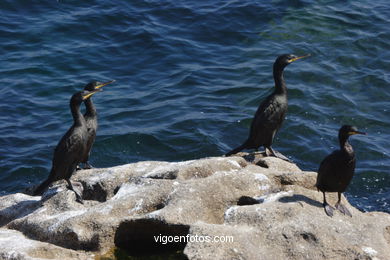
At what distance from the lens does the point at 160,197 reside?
19.6 ft

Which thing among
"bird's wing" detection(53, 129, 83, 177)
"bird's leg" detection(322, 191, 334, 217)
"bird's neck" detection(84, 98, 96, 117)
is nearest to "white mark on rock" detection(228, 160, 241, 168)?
"bird's leg" detection(322, 191, 334, 217)

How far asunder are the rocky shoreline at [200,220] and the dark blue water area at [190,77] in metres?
2.70

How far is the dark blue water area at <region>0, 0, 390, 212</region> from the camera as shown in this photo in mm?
9954

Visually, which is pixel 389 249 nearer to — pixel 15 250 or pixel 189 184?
pixel 189 184

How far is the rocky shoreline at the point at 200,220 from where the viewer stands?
16.8 feet

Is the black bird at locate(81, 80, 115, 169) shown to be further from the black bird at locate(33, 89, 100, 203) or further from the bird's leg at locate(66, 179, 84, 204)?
the bird's leg at locate(66, 179, 84, 204)

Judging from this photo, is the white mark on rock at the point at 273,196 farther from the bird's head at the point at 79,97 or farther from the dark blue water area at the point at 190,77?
the dark blue water area at the point at 190,77

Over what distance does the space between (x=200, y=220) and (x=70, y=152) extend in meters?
2.11

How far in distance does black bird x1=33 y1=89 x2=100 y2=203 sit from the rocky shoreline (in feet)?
0.79

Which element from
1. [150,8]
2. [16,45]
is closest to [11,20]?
[16,45]

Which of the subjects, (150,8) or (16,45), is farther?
(150,8)

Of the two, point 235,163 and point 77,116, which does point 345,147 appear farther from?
point 77,116

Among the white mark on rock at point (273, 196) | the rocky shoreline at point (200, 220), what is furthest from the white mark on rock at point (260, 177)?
the white mark on rock at point (273, 196)

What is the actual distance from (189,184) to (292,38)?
339 inches
